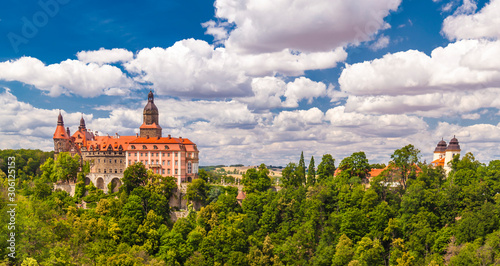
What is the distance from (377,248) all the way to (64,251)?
139 feet

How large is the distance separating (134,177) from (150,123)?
710 inches

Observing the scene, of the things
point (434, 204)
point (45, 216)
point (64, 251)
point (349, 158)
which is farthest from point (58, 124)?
point (434, 204)

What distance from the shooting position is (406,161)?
71125mm

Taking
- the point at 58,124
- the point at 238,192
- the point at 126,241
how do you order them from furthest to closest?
1. the point at 58,124
2. the point at 238,192
3. the point at 126,241

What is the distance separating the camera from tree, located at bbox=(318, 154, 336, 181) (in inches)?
3061

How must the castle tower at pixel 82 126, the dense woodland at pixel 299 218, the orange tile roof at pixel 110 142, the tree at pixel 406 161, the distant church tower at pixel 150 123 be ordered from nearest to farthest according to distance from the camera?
1. the dense woodland at pixel 299 218
2. the tree at pixel 406 161
3. the orange tile roof at pixel 110 142
4. the distant church tower at pixel 150 123
5. the castle tower at pixel 82 126

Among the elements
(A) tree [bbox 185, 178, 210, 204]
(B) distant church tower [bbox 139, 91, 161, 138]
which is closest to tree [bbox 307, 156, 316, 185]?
(A) tree [bbox 185, 178, 210, 204]

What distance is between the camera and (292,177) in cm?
7694

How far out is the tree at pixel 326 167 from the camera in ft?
255

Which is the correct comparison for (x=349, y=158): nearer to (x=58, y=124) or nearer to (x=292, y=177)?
(x=292, y=177)

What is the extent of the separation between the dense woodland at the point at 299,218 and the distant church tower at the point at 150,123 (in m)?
14.9

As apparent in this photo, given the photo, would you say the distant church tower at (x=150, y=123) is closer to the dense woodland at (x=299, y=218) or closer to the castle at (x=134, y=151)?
the castle at (x=134, y=151)

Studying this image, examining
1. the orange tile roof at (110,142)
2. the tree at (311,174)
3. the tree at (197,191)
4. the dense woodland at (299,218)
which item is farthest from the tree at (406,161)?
the orange tile roof at (110,142)

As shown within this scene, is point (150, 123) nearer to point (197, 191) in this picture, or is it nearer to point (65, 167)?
point (65, 167)
